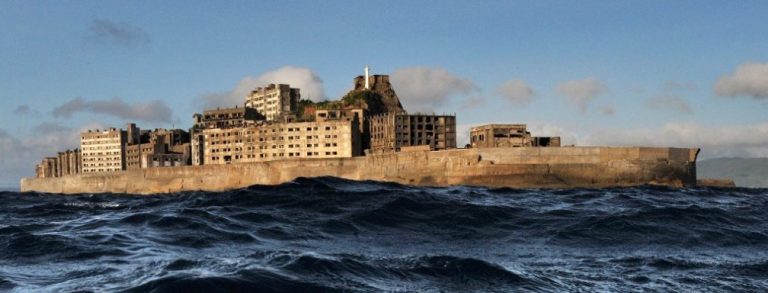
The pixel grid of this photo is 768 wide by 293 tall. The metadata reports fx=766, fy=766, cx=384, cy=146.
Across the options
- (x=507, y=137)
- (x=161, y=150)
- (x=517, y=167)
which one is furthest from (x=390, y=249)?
(x=161, y=150)

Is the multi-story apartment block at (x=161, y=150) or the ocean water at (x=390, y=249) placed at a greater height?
the multi-story apartment block at (x=161, y=150)

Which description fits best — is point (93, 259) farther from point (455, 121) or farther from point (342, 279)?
point (455, 121)

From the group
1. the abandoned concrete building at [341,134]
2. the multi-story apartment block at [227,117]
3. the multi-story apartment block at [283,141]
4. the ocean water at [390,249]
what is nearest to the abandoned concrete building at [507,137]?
the abandoned concrete building at [341,134]

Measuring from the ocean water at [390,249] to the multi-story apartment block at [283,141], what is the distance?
114 meters

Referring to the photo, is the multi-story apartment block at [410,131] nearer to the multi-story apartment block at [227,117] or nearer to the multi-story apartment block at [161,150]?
the multi-story apartment block at [227,117]

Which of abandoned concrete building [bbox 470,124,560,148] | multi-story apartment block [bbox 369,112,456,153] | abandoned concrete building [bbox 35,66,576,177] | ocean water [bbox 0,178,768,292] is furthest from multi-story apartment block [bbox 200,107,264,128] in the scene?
ocean water [bbox 0,178,768,292]

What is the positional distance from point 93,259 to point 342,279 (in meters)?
6.66

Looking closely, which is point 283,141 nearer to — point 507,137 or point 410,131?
point 410,131

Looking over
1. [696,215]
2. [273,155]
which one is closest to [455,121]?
[273,155]

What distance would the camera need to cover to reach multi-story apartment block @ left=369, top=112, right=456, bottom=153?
488 ft

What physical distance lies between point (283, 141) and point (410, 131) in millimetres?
25790

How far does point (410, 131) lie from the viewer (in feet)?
494

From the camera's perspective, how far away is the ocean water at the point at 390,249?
1493 centimetres

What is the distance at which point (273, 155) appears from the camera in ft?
511
